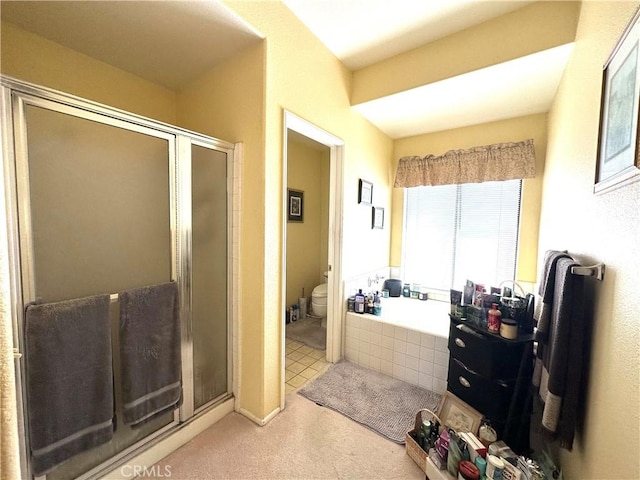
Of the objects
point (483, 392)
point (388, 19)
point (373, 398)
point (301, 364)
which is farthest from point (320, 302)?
point (388, 19)

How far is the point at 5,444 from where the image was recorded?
0.58 m

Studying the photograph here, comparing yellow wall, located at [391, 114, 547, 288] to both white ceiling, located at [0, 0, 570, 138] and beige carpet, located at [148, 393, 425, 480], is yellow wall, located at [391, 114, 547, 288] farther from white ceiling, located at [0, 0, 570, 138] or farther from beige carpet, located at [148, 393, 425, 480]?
beige carpet, located at [148, 393, 425, 480]

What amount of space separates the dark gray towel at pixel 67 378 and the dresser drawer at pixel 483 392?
192 centimetres

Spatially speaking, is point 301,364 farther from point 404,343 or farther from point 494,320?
point 494,320

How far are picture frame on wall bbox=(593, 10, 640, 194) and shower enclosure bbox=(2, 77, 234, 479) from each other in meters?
1.78

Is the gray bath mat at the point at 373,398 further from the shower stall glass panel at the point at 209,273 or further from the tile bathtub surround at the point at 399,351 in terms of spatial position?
the shower stall glass panel at the point at 209,273

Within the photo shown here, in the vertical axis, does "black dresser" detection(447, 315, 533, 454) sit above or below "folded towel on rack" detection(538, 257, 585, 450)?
below

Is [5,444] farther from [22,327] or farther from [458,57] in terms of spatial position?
[458,57]

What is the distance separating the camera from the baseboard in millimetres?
1309

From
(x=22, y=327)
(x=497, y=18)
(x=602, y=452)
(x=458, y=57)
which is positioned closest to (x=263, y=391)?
(x=22, y=327)

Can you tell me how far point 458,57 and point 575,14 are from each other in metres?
0.58

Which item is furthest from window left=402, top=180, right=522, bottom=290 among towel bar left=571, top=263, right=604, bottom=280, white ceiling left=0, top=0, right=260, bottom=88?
white ceiling left=0, top=0, right=260, bottom=88

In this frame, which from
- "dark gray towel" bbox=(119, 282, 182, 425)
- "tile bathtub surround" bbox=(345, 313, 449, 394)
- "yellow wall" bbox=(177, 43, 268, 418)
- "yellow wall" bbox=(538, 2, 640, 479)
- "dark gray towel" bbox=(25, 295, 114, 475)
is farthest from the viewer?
"tile bathtub surround" bbox=(345, 313, 449, 394)

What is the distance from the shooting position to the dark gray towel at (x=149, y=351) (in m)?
1.29
